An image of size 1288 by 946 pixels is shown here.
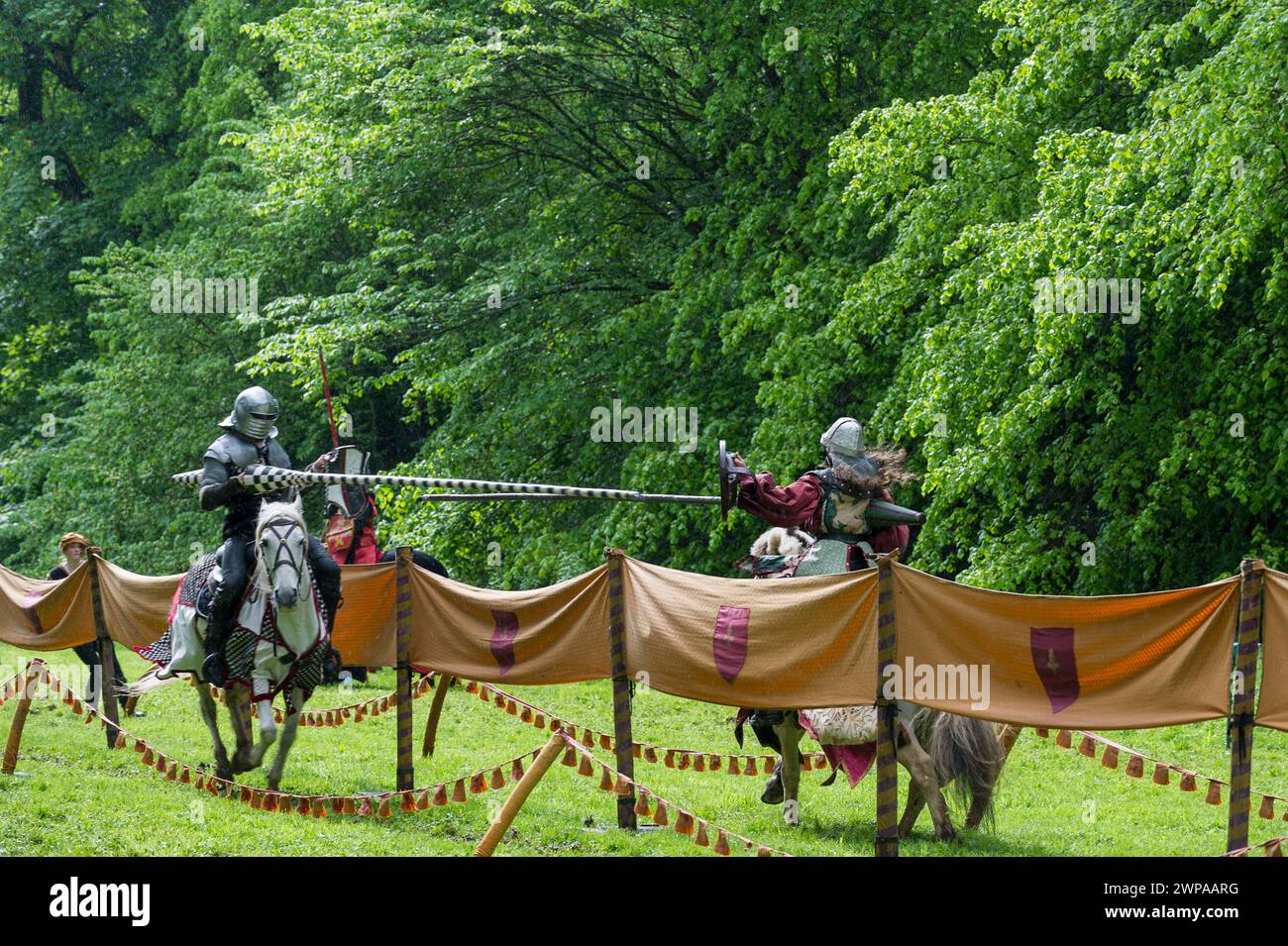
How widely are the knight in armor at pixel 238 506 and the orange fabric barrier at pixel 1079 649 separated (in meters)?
4.17

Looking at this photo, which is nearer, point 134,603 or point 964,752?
point 964,752

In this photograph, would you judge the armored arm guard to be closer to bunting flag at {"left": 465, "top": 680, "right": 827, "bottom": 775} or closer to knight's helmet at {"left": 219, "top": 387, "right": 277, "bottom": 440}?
knight's helmet at {"left": 219, "top": 387, "right": 277, "bottom": 440}

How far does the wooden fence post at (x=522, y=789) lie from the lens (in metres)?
7.66

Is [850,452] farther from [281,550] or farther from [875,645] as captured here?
[281,550]

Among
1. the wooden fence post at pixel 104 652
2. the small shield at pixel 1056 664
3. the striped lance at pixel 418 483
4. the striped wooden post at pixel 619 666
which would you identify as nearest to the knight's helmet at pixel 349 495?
the wooden fence post at pixel 104 652

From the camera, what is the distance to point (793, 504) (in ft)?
31.2

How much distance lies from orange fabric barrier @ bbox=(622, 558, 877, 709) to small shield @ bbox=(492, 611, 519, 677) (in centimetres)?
93

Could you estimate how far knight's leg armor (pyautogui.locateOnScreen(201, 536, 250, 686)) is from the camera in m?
10.5

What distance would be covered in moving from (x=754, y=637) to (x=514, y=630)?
6.66 feet

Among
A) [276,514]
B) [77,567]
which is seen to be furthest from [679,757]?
[77,567]

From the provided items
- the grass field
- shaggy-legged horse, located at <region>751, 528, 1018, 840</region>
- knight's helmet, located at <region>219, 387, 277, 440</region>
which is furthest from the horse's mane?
shaggy-legged horse, located at <region>751, 528, 1018, 840</region>

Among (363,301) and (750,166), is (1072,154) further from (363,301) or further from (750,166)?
(363,301)

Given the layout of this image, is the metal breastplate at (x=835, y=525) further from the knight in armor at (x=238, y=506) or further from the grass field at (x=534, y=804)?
the knight in armor at (x=238, y=506)

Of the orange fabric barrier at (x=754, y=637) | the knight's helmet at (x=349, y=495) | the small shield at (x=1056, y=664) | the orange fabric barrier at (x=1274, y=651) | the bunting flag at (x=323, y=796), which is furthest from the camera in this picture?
the knight's helmet at (x=349, y=495)
